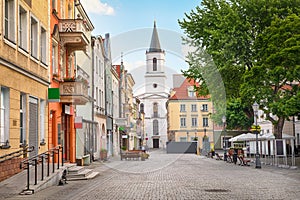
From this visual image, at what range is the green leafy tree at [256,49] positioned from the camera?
1059 inches

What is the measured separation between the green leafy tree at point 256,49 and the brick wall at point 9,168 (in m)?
15.1

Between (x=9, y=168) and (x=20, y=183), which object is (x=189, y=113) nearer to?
(x=9, y=168)

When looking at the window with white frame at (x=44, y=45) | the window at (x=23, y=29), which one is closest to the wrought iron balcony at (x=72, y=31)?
the window with white frame at (x=44, y=45)

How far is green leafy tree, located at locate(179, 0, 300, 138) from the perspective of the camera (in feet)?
88.3

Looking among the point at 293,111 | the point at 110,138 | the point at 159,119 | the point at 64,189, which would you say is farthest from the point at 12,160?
the point at 159,119

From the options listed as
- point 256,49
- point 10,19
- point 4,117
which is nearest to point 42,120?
point 4,117

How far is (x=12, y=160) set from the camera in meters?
16.2

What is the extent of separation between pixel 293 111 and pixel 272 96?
206cm

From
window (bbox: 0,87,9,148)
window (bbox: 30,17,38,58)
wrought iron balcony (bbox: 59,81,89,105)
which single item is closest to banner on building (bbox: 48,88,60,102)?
wrought iron balcony (bbox: 59,81,89,105)

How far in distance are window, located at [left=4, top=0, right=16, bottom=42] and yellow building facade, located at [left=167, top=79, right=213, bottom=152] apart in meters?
19.3

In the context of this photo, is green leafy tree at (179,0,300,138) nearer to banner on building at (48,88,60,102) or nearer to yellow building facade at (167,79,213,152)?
yellow building facade at (167,79,213,152)

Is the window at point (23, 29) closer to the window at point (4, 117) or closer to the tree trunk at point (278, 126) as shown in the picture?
the window at point (4, 117)

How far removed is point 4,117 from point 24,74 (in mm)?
2500

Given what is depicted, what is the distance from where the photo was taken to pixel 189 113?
145 ft
